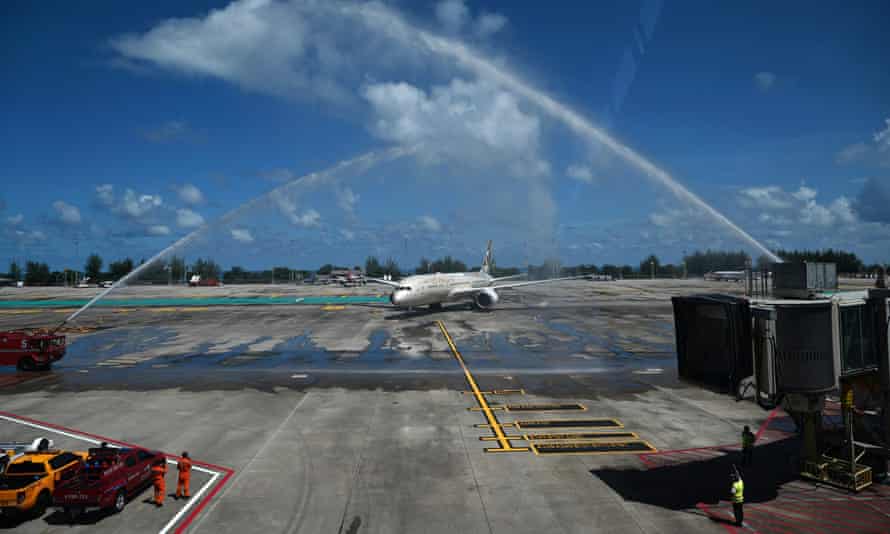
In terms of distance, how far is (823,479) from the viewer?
52.9ft

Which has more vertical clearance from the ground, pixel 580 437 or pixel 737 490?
pixel 737 490

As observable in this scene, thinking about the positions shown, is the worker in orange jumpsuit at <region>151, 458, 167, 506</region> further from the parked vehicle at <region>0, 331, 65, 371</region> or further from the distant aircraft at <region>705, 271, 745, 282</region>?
the distant aircraft at <region>705, 271, 745, 282</region>

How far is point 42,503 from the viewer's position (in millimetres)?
14641

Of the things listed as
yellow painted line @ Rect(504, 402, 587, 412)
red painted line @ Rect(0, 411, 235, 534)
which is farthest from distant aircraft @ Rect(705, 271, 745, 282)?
red painted line @ Rect(0, 411, 235, 534)

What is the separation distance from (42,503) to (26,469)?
1.18 meters

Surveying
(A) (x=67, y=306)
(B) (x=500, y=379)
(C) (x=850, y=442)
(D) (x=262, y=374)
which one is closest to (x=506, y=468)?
(C) (x=850, y=442)

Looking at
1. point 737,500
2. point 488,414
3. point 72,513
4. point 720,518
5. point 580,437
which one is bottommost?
point 720,518

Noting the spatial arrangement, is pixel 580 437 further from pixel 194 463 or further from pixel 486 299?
pixel 486 299

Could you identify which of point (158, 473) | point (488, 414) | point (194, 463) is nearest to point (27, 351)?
point (194, 463)

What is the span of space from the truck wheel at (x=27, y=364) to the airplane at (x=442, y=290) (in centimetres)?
3350

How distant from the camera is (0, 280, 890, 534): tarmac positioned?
46.8ft

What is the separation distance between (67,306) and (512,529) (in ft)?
368

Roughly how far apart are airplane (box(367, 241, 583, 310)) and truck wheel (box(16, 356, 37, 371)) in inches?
1319

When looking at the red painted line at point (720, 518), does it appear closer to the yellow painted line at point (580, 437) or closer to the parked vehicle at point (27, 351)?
the yellow painted line at point (580, 437)
